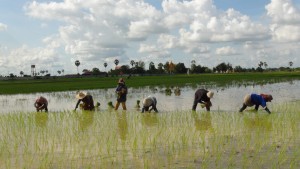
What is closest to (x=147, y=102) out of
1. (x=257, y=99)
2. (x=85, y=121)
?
(x=85, y=121)

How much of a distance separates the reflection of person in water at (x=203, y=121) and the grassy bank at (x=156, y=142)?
3 centimetres

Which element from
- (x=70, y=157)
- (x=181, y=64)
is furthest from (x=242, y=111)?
(x=181, y=64)

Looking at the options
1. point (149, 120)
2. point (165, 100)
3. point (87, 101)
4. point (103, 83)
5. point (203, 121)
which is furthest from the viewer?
point (103, 83)

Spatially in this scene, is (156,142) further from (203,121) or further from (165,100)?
(165,100)

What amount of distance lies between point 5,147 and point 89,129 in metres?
2.52

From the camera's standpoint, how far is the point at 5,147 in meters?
7.98

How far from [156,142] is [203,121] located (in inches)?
133

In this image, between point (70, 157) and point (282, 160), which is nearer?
point (282, 160)

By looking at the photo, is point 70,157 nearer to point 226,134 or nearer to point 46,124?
point 226,134

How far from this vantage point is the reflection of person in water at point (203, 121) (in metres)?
9.63

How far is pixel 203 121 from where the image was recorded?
10.9m

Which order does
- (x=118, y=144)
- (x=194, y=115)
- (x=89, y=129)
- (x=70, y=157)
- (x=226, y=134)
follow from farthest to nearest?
1. (x=194, y=115)
2. (x=89, y=129)
3. (x=226, y=134)
4. (x=118, y=144)
5. (x=70, y=157)

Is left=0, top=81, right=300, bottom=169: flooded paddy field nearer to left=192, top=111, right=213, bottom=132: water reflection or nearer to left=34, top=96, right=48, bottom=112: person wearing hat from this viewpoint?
left=192, top=111, right=213, bottom=132: water reflection

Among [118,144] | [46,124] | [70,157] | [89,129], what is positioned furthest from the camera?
[46,124]
